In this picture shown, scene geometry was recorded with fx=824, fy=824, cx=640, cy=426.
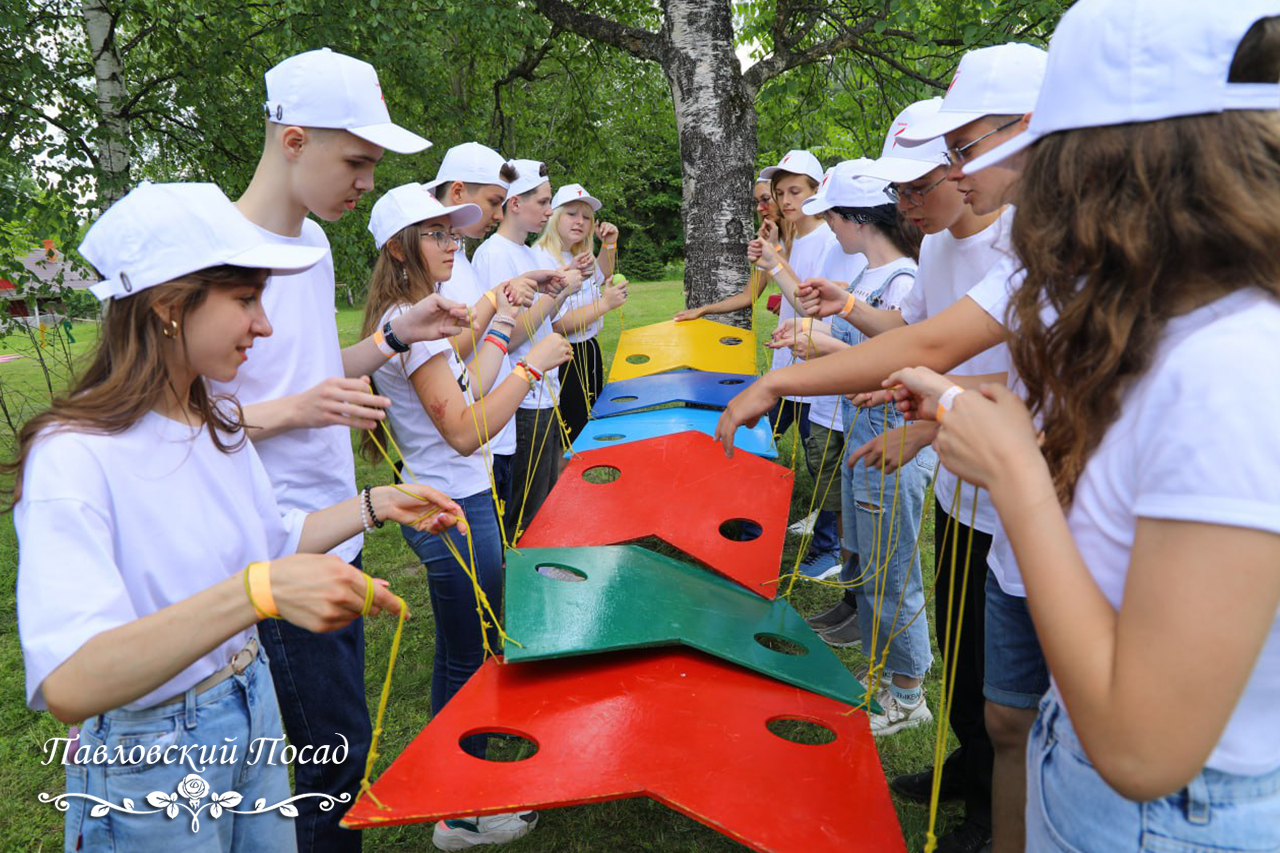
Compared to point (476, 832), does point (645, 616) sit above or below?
above

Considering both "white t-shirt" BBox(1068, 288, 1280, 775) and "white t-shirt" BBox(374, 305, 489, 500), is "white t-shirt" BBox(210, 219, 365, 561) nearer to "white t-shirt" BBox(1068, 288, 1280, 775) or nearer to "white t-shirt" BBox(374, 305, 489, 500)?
"white t-shirt" BBox(374, 305, 489, 500)

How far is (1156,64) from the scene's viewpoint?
2.60 feet

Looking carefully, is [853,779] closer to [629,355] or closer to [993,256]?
[993,256]

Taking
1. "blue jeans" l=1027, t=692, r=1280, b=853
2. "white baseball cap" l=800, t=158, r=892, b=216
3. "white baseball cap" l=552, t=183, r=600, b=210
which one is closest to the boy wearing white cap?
"blue jeans" l=1027, t=692, r=1280, b=853

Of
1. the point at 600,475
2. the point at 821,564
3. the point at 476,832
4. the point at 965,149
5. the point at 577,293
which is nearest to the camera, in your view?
the point at 965,149

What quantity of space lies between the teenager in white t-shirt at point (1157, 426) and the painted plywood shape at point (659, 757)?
66cm

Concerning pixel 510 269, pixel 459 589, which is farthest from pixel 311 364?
pixel 510 269

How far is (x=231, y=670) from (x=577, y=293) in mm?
3419

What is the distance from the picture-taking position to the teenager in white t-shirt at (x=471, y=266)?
2850mm

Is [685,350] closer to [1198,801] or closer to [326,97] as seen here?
[326,97]

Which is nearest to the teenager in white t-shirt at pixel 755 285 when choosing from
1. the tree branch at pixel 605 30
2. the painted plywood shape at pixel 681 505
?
the tree branch at pixel 605 30

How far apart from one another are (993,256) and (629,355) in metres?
3.00

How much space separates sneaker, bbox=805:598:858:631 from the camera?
389cm

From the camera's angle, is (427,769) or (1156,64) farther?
(427,769)
